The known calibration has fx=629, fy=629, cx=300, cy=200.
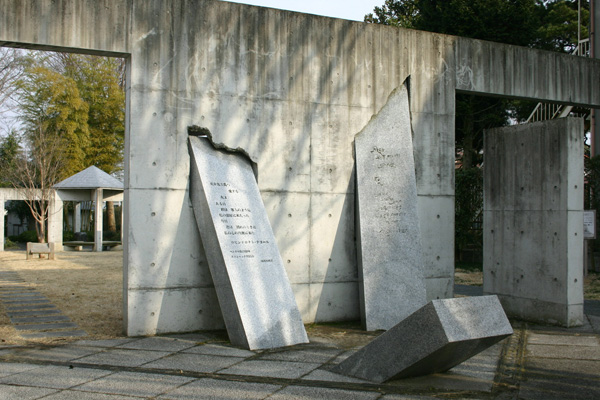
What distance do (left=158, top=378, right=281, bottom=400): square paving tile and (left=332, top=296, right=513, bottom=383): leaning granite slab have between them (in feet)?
2.76

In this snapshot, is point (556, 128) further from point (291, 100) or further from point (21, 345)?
point (21, 345)

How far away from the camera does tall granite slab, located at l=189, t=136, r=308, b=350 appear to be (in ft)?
21.5

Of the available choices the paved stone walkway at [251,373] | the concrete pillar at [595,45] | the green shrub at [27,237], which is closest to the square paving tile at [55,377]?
the paved stone walkway at [251,373]

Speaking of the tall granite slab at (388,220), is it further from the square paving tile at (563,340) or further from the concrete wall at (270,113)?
the square paving tile at (563,340)

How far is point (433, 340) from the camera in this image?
478 centimetres

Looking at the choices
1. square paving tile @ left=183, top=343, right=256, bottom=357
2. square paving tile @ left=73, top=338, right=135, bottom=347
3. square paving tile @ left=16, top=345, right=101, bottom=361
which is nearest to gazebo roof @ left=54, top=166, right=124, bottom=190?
square paving tile @ left=73, top=338, right=135, bottom=347

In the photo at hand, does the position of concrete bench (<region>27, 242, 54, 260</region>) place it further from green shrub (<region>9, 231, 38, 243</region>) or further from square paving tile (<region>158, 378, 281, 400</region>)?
square paving tile (<region>158, 378, 281, 400</region>)

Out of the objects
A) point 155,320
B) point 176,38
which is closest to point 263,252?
point 155,320

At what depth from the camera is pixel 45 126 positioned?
29.9m

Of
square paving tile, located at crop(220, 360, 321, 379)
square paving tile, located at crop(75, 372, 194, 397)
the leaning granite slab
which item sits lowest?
square paving tile, located at crop(220, 360, 321, 379)

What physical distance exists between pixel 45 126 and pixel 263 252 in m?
25.9

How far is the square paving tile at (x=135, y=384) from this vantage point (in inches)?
187

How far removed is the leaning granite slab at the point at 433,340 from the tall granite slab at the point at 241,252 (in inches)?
54.7

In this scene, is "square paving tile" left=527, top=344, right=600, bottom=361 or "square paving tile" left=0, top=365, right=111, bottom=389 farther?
"square paving tile" left=527, top=344, right=600, bottom=361
